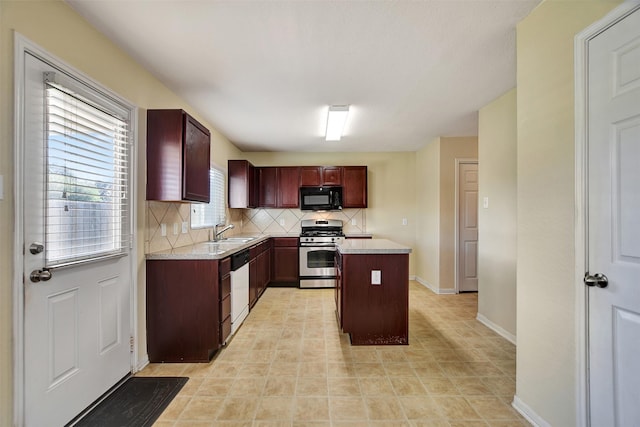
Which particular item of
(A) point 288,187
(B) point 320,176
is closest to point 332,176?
(B) point 320,176

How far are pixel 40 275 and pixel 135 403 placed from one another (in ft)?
3.41

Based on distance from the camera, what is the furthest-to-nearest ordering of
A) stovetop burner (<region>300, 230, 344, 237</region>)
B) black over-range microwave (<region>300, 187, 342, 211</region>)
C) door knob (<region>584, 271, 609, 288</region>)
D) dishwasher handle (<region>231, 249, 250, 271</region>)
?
black over-range microwave (<region>300, 187, 342, 211</region>) < stovetop burner (<region>300, 230, 344, 237</region>) < dishwasher handle (<region>231, 249, 250, 271</region>) < door knob (<region>584, 271, 609, 288</region>)

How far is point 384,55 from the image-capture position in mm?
2021

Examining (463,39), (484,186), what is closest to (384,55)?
(463,39)

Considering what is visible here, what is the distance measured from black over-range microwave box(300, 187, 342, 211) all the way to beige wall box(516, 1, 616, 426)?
3334 mm

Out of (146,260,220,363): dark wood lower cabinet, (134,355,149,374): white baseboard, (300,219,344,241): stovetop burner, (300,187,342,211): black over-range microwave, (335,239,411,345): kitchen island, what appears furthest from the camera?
(300,219,344,241): stovetop burner

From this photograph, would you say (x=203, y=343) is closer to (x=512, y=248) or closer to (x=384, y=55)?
(x=384, y=55)

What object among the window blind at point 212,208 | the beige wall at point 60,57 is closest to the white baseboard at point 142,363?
the beige wall at point 60,57

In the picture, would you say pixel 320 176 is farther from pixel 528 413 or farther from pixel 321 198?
pixel 528 413

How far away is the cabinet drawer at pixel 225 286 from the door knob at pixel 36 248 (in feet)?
3.95

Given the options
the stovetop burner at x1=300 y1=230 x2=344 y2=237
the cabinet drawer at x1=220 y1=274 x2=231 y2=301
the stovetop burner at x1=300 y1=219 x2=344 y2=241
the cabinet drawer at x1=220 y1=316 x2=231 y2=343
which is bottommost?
the cabinet drawer at x1=220 y1=316 x2=231 y2=343

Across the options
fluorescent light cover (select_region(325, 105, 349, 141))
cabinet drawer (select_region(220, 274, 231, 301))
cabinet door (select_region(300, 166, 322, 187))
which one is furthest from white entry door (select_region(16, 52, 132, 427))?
cabinet door (select_region(300, 166, 322, 187))

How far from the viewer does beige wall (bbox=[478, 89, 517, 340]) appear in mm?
2664

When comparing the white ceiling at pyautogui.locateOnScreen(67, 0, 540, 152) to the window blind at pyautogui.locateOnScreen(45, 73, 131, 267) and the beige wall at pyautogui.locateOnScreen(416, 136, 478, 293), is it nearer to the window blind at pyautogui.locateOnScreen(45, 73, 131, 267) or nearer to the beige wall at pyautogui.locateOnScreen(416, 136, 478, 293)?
the window blind at pyautogui.locateOnScreen(45, 73, 131, 267)
